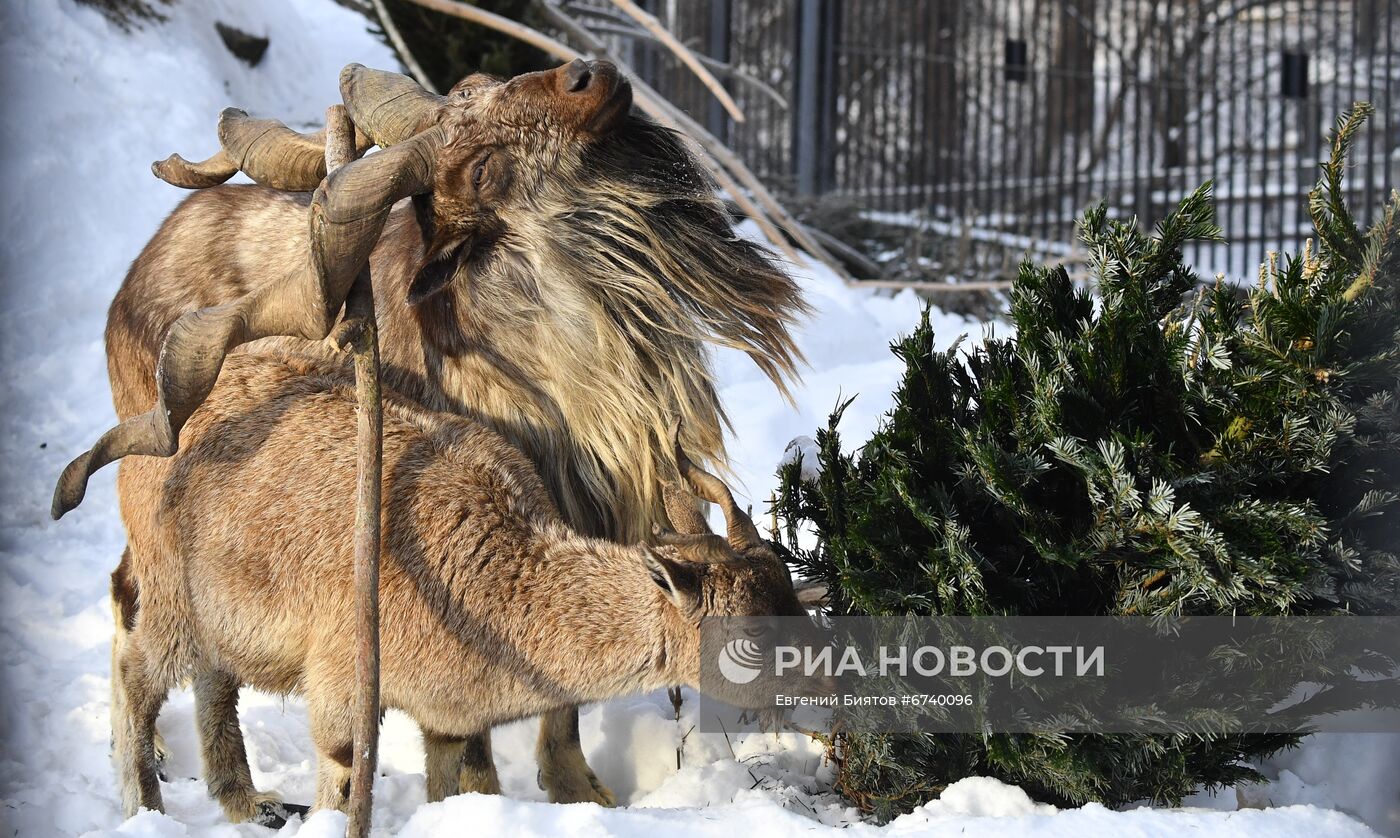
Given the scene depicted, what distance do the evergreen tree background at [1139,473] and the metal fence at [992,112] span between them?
28.8 feet

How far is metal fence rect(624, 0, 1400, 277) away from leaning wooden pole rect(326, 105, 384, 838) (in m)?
9.03

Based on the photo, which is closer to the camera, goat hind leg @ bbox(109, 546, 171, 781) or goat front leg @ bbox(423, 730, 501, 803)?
goat front leg @ bbox(423, 730, 501, 803)

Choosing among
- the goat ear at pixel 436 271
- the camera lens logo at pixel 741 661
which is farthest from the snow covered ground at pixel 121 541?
the goat ear at pixel 436 271

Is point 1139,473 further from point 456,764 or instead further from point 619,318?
point 456,764

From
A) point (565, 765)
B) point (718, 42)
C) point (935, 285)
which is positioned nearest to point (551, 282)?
point (565, 765)

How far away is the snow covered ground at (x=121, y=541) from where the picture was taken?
11.4 ft

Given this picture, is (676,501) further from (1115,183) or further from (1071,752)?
(1115,183)

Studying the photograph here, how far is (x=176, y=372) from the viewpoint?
11.6ft

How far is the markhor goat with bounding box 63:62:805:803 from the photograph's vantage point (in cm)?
414

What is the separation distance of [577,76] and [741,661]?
1740mm

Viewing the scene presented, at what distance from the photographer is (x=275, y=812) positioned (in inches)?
177

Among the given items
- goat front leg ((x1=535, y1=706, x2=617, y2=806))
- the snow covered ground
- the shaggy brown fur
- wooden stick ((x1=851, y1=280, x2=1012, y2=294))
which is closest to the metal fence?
the snow covered ground

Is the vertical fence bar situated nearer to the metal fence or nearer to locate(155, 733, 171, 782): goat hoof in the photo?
the metal fence

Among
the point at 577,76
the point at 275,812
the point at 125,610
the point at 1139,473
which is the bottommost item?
the point at 275,812
